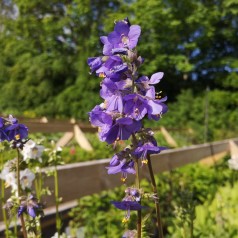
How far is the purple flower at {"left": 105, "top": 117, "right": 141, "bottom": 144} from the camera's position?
1.01m

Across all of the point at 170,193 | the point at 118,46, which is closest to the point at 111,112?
the point at 118,46

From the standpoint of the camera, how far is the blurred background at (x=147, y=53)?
23.0 metres

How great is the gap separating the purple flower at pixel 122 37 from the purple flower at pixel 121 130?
0.61ft

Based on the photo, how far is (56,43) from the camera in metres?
27.9

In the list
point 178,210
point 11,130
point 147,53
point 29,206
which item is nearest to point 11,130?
point 11,130

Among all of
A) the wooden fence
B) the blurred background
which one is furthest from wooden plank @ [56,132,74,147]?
the blurred background

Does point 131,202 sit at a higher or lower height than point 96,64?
lower

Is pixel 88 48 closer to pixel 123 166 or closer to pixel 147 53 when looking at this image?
pixel 147 53

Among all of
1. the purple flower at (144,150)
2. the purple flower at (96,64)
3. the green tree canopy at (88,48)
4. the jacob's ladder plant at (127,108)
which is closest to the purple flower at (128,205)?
the jacob's ladder plant at (127,108)

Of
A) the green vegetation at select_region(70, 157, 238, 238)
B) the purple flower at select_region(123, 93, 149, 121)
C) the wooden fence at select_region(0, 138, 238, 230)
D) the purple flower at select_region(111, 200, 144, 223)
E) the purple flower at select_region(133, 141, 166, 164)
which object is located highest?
the purple flower at select_region(123, 93, 149, 121)

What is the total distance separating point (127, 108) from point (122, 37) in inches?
7.4

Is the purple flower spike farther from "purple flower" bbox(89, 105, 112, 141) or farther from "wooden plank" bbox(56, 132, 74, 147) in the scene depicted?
"wooden plank" bbox(56, 132, 74, 147)

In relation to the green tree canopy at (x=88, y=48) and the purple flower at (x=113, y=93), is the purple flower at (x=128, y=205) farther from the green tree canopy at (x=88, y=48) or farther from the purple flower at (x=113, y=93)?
the green tree canopy at (x=88, y=48)

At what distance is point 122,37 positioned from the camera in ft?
3.59
